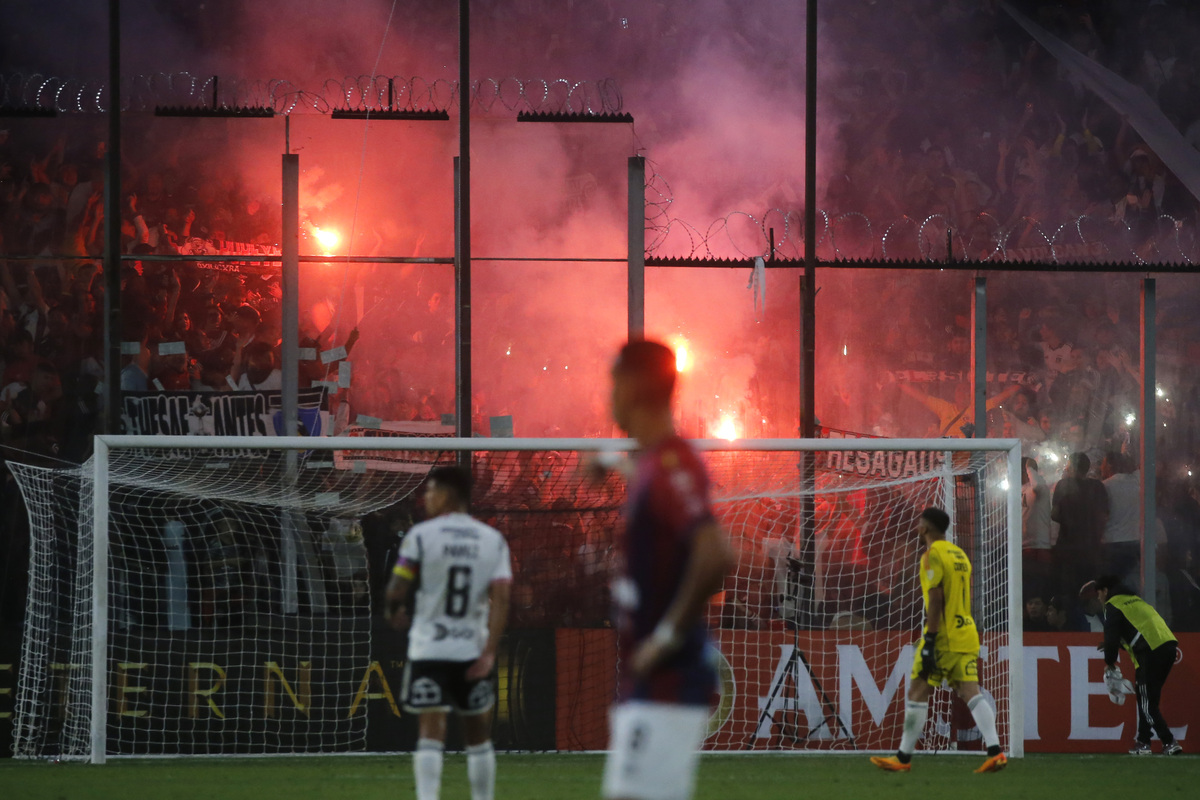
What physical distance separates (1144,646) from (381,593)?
22.4 feet

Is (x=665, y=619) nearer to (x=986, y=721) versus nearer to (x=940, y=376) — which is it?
(x=986, y=721)

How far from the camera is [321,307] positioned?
44.6ft

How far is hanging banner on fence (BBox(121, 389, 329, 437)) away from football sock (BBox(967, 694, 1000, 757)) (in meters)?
7.17

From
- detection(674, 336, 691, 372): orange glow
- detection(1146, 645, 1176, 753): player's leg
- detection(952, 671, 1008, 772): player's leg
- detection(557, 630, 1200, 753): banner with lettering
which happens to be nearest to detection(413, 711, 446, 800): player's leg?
detection(952, 671, 1008, 772): player's leg

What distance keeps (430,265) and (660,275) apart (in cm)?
277

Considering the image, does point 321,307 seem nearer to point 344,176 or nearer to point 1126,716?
point 344,176

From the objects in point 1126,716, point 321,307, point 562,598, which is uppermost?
point 321,307

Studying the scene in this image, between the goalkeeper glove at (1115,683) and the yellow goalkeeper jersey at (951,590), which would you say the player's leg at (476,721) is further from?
the goalkeeper glove at (1115,683)

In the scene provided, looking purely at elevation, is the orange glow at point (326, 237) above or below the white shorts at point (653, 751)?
above

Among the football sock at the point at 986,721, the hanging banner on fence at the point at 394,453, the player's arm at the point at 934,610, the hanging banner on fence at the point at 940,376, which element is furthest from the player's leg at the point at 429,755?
the hanging banner on fence at the point at 940,376

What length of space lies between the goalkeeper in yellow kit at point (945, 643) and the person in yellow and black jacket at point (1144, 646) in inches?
109

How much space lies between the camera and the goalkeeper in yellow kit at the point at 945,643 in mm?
8578

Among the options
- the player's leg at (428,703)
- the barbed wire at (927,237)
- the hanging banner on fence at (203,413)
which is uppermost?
the barbed wire at (927,237)

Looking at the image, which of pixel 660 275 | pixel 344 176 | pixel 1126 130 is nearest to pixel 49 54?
pixel 344 176
